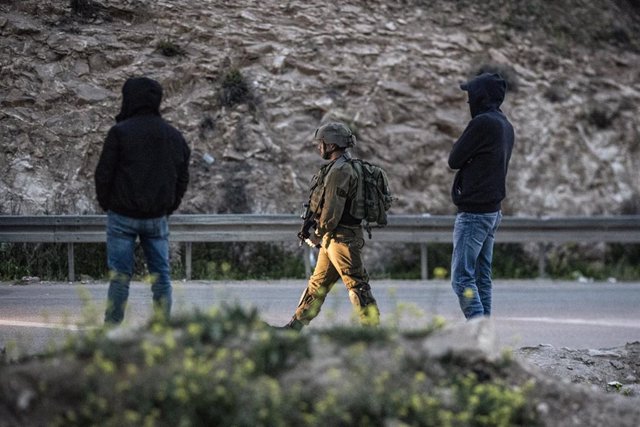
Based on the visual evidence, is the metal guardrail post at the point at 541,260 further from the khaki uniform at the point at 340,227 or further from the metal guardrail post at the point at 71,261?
the khaki uniform at the point at 340,227

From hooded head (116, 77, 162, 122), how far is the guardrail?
7007mm

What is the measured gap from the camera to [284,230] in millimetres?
14992

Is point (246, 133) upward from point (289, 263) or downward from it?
upward

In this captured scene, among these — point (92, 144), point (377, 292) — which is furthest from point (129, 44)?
point (377, 292)

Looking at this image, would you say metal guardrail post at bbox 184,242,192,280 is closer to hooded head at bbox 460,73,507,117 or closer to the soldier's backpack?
the soldier's backpack

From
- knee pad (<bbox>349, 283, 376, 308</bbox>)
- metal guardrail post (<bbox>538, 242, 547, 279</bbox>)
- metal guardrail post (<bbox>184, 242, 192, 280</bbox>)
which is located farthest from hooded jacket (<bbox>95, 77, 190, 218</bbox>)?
metal guardrail post (<bbox>538, 242, 547, 279</bbox>)

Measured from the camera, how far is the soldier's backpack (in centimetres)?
873

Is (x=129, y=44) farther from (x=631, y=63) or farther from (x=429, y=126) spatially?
(x=631, y=63)

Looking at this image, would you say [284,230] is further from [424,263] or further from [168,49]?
[168,49]

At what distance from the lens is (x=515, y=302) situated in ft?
42.8

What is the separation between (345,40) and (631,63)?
5.97 metres

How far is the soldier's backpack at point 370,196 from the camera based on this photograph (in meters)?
8.73

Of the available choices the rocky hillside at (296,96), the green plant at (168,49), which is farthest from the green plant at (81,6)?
the green plant at (168,49)

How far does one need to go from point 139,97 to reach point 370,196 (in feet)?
7.92
